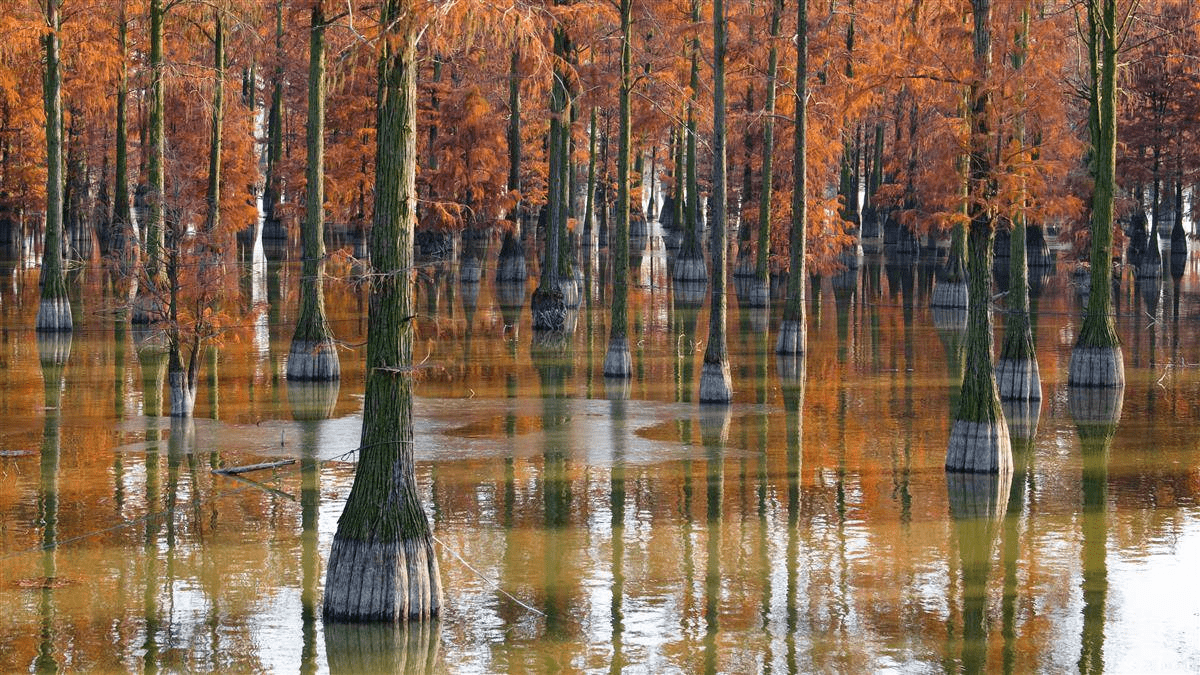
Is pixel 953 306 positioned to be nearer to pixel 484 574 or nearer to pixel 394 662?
pixel 484 574

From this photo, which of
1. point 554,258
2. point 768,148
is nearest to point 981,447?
point 554,258

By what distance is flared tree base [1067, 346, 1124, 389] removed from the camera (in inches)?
1209

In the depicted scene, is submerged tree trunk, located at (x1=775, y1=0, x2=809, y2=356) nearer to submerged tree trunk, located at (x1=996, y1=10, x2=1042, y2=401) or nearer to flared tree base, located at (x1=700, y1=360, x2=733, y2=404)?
submerged tree trunk, located at (x1=996, y1=10, x2=1042, y2=401)

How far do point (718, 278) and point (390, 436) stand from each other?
47.3ft

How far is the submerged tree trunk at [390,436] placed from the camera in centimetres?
1439

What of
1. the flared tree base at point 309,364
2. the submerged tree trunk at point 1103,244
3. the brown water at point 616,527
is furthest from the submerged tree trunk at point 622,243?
the submerged tree trunk at point 1103,244

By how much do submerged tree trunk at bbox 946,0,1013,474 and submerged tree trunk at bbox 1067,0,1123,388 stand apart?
9.15 meters

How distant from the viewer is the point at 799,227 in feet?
112

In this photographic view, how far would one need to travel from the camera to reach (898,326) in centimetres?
4484

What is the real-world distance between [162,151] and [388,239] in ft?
78.5

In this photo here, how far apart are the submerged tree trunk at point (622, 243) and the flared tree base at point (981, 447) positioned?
9629 millimetres

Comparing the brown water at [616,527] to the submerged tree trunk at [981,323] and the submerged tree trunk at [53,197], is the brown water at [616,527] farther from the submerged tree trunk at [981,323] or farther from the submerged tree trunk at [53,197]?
the submerged tree trunk at [53,197]

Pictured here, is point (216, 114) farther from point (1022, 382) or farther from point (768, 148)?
point (1022, 382)

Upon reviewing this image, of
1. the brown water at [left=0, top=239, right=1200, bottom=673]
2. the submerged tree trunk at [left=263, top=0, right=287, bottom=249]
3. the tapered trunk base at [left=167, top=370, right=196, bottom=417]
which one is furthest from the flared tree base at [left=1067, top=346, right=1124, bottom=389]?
the submerged tree trunk at [left=263, top=0, right=287, bottom=249]
